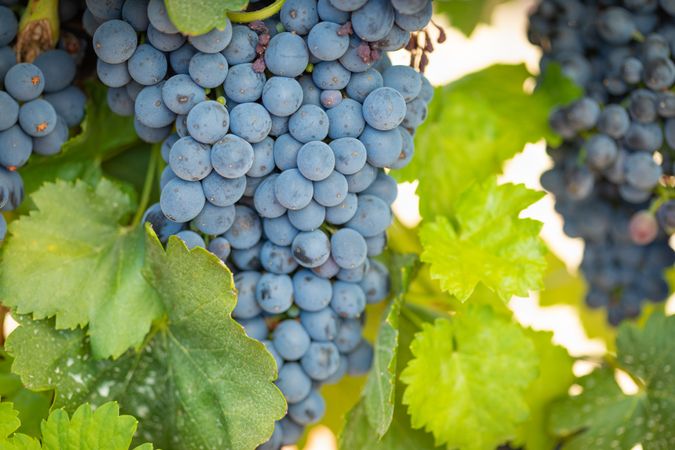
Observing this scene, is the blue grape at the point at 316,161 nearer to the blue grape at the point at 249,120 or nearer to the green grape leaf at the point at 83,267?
the blue grape at the point at 249,120

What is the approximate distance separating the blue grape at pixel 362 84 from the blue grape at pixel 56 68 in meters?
0.26

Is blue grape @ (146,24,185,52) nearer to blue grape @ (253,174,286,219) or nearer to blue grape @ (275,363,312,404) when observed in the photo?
blue grape @ (253,174,286,219)

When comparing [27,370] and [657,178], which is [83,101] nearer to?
[27,370]

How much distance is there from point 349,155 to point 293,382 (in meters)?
0.22

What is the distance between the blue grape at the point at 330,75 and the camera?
0.61 meters

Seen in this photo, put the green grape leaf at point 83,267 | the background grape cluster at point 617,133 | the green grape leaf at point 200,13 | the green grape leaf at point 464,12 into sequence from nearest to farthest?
the green grape leaf at point 200,13, the green grape leaf at point 83,267, the background grape cluster at point 617,133, the green grape leaf at point 464,12

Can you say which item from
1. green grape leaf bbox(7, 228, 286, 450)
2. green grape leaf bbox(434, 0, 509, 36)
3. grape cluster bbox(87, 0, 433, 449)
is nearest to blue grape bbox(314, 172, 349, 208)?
grape cluster bbox(87, 0, 433, 449)

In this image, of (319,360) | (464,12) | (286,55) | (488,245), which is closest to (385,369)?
(319,360)

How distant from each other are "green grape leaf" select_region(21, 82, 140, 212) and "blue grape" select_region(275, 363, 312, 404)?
281mm

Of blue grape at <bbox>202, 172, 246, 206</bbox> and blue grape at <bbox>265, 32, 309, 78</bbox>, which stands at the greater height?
blue grape at <bbox>265, 32, 309, 78</bbox>

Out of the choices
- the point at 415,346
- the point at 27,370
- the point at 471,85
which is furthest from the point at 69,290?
the point at 471,85

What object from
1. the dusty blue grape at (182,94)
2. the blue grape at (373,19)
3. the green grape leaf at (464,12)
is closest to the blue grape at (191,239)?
the dusty blue grape at (182,94)

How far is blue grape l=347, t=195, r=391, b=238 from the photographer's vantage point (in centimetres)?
66

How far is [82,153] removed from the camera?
0.75 meters
